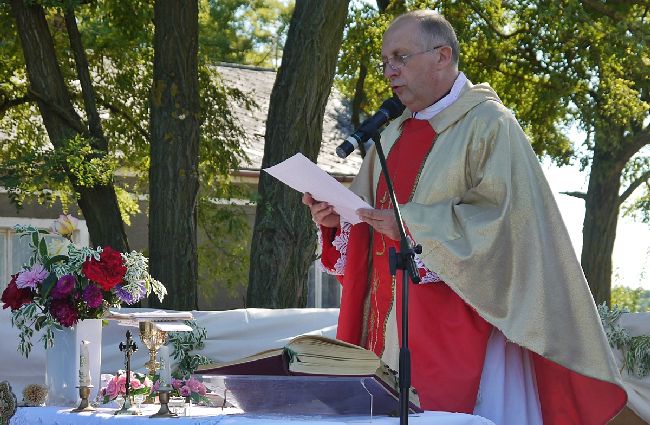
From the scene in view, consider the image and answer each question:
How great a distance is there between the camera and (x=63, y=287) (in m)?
4.66

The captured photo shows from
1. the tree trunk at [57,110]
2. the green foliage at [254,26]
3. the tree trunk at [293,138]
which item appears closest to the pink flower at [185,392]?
the tree trunk at [293,138]

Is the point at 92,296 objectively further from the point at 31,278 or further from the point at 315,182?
the point at 315,182

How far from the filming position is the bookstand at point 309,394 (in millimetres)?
3783

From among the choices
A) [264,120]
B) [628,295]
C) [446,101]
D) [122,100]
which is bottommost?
[628,295]

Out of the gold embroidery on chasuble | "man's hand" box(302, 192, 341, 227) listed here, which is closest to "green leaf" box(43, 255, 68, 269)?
"man's hand" box(302, 192, 341, 227)

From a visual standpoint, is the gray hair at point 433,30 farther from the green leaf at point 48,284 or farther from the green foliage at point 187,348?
the green foliage at point 187,348

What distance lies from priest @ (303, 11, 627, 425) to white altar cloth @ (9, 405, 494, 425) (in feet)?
2.58

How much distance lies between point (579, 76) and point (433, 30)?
10334mm

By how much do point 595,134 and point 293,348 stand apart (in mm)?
12163

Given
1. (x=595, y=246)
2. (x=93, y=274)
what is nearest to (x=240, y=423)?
(x=93, y=274)

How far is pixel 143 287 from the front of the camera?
4.91 meters

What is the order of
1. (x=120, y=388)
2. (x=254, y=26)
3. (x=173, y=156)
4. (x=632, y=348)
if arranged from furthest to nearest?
(x=254, y=26) → (x=173, y=156) → (x=632, y=348) → (x=120, y=388)

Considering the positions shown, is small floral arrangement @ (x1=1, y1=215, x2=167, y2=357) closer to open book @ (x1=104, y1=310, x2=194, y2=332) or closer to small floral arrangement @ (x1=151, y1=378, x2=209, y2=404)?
open book @ (x1=104, y1=310, x2=194, y2=332)

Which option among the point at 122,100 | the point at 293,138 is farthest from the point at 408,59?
the point at 122,100
